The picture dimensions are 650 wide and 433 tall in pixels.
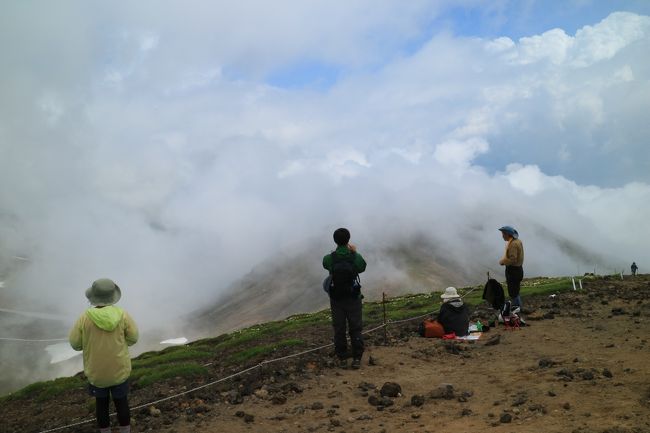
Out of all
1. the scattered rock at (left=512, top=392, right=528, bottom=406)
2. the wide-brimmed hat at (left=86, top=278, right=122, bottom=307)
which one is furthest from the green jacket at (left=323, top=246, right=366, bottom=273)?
the wide-brimmed hat at (left=86, top=278, right=122, bottom=307)

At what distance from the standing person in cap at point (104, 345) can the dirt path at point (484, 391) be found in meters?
2.02

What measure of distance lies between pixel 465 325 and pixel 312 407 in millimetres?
7732

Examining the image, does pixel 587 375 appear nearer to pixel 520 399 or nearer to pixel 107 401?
pixel 520 399

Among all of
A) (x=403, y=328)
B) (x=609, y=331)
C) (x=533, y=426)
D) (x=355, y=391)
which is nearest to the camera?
(x=533, y=426)

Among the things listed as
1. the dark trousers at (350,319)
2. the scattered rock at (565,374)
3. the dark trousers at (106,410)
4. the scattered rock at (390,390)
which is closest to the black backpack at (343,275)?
the dark trousers at (350,319)

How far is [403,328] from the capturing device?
68.5 feet

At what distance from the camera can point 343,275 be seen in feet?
48.0

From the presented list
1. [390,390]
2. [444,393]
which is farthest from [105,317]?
[444,393]

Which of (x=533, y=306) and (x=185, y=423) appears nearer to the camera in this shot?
(x=185, y=423)

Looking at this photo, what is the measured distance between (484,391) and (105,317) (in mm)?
8455

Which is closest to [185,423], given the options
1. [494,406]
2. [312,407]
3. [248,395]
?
[248,395]

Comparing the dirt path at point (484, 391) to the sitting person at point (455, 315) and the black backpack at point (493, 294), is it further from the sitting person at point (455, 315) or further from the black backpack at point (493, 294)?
the black backpack at point (493, 294)

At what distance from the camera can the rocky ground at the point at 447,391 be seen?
1016cm

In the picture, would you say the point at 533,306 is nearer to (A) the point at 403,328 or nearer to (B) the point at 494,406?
(A) the point at 403,328
